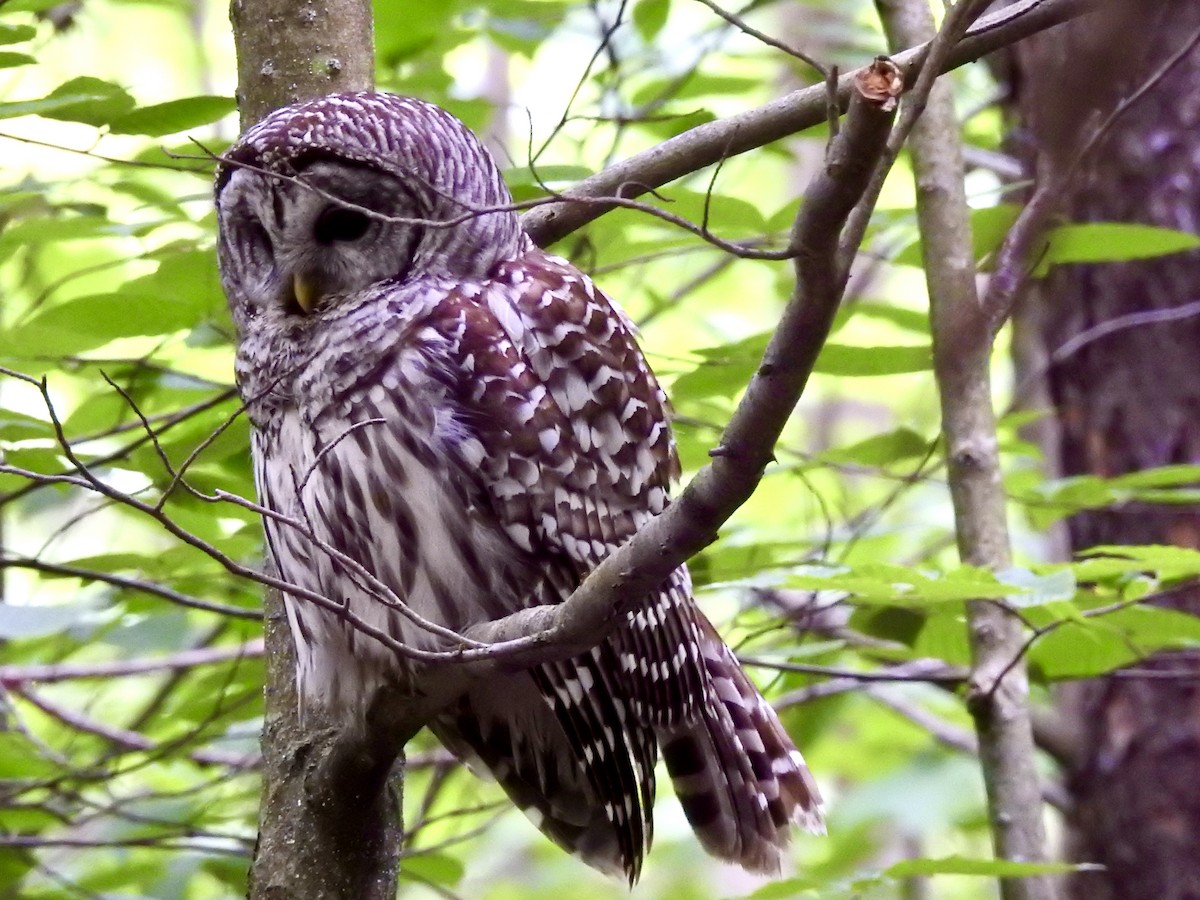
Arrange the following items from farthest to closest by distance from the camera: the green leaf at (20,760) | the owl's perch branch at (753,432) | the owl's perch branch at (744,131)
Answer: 1. the green leaf at (20,760)
2. the owl's perch branch at (744,131)
3. the owl's perch branch at (753,432)

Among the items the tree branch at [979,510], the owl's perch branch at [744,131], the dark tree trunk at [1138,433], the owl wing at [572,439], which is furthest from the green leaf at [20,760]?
the dark tree trunk at [1138,433]

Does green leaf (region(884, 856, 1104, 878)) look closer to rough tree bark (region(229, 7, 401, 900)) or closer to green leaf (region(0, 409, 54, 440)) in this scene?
rough tree bark (region(229, 7, 401, 900))

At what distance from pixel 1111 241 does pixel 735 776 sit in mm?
1371

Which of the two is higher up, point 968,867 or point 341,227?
point 341,227

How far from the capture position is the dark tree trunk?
4531 mm

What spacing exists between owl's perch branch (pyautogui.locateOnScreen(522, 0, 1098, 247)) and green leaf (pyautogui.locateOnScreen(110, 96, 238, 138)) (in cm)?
69

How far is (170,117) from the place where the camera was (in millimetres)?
2600

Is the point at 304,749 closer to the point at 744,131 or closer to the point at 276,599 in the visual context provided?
the point at 276,599

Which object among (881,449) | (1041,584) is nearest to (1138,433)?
(881,449)

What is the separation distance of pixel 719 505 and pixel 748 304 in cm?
706

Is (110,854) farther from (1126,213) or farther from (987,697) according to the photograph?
(1126,213)

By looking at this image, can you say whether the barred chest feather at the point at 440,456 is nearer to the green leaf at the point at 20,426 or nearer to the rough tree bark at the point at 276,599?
the rough tree bark at the point at 276,599

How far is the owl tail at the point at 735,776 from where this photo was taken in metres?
2.97

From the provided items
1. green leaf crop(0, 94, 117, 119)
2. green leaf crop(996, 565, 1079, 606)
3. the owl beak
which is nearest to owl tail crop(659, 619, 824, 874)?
green leaf crop(996, 565, 1079, 606)
